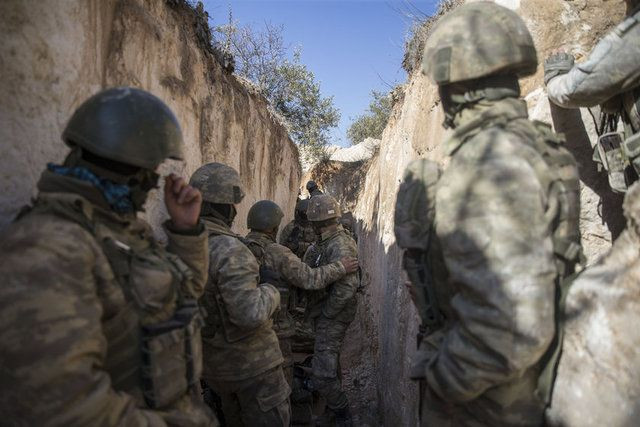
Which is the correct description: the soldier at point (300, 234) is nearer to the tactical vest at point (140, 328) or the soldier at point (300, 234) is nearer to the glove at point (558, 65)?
the glove at point (558, 65)

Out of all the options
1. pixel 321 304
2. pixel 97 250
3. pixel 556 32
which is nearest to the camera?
pixel 97 250

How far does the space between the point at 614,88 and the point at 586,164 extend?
61cm

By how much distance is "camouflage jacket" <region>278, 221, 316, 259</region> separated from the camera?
325 inches

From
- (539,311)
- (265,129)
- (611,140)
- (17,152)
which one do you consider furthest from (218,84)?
(539,311)

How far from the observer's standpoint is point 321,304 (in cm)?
523

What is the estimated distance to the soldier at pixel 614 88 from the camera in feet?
6.77

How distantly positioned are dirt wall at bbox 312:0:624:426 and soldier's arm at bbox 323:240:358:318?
520 mm

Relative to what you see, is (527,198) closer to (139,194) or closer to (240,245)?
(139,194)

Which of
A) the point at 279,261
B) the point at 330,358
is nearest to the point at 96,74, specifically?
the point at 279,261

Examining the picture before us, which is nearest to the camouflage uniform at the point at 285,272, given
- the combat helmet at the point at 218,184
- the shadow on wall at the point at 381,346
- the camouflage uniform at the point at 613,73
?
the combat helmet at the point at 218,184

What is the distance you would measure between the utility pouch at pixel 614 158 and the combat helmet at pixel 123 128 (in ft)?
7.07

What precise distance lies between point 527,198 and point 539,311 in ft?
1.27

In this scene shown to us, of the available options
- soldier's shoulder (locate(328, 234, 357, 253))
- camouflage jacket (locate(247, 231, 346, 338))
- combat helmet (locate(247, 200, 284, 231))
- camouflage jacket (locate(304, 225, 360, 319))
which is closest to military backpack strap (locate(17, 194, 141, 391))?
camouflage jacket (locate(247, 231, 346, 338))

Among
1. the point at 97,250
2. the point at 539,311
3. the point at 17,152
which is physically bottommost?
the point at 539,311
